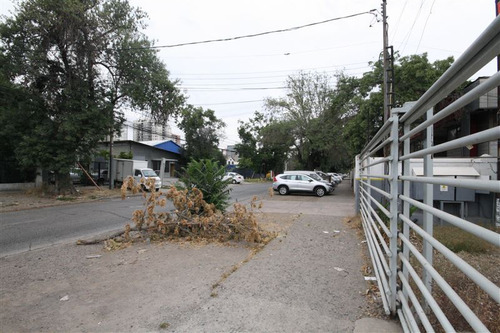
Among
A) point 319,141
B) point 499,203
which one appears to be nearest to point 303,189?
point 319,141

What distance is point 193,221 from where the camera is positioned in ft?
21.4

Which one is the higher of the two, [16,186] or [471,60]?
[471,60]

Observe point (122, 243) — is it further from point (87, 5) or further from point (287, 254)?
point (87, 5)

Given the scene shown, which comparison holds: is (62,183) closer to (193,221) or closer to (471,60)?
(193,221)

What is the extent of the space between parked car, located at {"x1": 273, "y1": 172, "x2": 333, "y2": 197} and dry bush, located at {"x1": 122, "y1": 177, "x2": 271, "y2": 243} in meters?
14.1

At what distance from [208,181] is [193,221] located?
127cm

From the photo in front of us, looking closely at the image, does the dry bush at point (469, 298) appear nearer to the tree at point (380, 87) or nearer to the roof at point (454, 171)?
the roof at point (454, 171)

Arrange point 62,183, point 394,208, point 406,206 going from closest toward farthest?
point 406,206
point 394,208
point 62,183

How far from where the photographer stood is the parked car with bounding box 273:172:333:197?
66.2 ft

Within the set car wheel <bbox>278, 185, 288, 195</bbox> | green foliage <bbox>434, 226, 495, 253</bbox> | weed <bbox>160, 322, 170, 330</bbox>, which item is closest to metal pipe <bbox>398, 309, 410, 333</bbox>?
weed <bbox>160, 322, 170, 330</bbox>

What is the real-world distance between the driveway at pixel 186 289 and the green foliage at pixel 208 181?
1.61 m

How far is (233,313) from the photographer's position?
10.2 feet

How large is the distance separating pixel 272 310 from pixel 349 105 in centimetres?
2160

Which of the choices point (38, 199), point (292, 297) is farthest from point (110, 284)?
point (38, 199)
